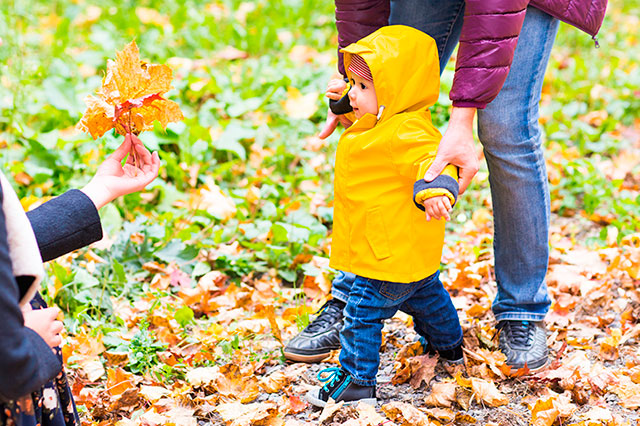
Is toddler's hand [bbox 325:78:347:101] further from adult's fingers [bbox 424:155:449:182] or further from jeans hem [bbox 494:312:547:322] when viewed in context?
jeans hem [bbox 494:312:547:322]

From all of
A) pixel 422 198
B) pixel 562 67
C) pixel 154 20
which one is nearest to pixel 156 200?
pixel 422 198

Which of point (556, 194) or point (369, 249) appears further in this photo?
point (556, 194)

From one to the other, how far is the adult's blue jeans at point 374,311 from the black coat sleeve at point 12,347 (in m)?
0.95

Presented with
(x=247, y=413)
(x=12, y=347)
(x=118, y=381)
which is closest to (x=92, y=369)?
(x=118, y=381)

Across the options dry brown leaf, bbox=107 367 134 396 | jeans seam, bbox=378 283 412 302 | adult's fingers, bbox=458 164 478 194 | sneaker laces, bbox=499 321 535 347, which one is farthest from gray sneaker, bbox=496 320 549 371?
dry brown leaf, bbox=107 367 134 396

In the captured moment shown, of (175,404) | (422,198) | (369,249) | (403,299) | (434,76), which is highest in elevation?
(434,76)

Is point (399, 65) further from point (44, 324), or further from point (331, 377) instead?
point (44, 324)

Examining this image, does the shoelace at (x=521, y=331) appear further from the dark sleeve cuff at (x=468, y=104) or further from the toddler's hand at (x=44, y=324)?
the toddler's hand at (x=44, y=324)

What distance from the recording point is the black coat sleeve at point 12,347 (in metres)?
1.14

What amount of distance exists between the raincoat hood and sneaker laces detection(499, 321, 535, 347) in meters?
0.90

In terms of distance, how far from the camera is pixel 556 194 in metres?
3.64

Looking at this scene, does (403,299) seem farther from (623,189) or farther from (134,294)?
(623,189)

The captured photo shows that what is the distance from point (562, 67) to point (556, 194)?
6.22ft

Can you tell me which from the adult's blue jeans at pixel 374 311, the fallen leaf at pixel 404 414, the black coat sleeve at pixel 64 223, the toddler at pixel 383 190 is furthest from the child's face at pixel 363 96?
the fallen leaf at pixel 404 414
